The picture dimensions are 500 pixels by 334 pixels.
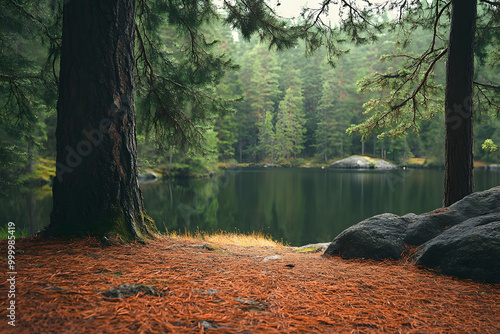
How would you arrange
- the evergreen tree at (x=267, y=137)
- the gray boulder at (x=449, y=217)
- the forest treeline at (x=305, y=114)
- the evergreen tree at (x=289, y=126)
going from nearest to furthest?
the gray boulder at (x=449, y=217) < the forest treeline at (x=305, y=114) < the evergreen tree at (x=289, y=126) < the evergreen tree at (x=267, y=137)

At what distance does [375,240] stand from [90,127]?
3.33 m

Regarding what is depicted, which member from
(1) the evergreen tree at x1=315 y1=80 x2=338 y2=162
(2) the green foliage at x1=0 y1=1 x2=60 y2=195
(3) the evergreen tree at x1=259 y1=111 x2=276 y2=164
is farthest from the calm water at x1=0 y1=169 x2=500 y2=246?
(3) the evergreen tree at x1=259 y1=111 x2=276 y2=164

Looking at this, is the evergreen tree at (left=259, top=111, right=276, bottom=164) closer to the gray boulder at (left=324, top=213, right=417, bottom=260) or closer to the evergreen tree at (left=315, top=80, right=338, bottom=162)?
the evergreen tree at (left=315, top=80, right=338, bottom=162)

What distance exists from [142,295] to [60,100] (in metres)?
2.27

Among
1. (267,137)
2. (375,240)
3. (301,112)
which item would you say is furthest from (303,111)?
(375,240)

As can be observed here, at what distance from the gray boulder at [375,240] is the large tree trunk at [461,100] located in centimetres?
156

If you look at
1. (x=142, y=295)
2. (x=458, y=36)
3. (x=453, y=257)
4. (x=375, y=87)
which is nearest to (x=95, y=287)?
(x=142, y=295)

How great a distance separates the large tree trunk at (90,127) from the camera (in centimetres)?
289

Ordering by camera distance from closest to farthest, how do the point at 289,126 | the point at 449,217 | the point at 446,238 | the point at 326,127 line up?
1. the point at 446,238
2. the point at 449,217
3. the point at 326,127
4. the point at 289,126

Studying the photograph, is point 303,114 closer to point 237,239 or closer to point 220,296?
point 237,239

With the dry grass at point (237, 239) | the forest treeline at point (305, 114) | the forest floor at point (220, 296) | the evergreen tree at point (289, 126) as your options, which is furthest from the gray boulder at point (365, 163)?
the forest floor at point (220, 296)

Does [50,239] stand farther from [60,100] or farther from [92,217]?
[60,100]

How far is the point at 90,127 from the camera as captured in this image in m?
2.88

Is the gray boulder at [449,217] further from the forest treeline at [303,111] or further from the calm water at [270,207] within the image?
the forest treeline at [303,111]
